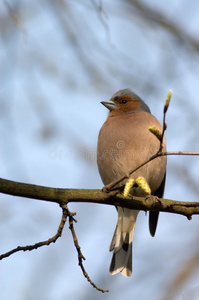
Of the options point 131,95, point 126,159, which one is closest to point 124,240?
point 126,159

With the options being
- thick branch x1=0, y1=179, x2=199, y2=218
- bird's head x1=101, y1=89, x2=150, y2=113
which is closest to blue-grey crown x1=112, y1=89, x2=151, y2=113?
bird's head x1=101, y1=89, x2=150, y2=113

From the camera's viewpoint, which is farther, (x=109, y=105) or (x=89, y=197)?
(x=109, y=105)

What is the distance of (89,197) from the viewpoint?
367 centimetres

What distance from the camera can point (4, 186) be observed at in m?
3.29

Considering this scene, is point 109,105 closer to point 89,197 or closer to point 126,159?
point 126,159

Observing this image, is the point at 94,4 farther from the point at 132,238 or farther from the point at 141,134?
the point at 132,238

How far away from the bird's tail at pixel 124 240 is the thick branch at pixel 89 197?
1.75 m

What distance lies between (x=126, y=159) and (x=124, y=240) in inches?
52.0

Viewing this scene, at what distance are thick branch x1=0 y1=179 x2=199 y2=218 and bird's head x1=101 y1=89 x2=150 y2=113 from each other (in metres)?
2.38

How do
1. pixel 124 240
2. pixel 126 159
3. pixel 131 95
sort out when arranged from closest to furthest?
pixel 126 159 → pixel 124 240 → pixel 131 95

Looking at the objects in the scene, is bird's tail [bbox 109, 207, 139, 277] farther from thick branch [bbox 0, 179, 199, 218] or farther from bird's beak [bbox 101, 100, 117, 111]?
thick branch [bbox 0, 179, 199, 218]

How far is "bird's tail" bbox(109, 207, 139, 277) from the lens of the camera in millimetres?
5582

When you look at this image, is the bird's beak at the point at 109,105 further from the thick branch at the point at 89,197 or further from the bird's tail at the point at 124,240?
the thick branch at the point at 89,197

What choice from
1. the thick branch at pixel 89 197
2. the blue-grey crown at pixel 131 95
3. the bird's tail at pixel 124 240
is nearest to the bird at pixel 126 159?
the bird's tail at pixel 124 240
